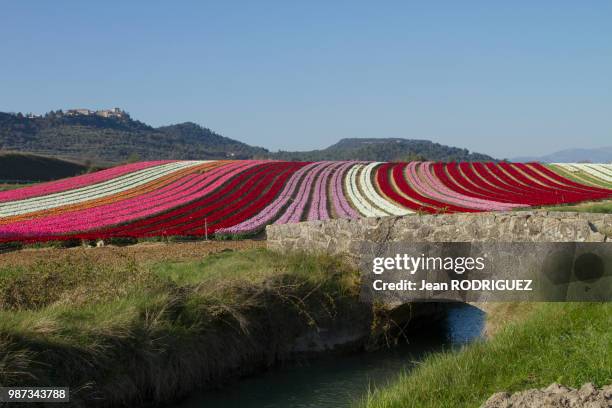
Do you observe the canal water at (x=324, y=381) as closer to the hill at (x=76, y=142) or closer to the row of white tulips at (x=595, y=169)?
the row of white tulips at (x=595, y=169)

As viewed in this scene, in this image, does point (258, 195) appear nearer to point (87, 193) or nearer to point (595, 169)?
point (87, 193)

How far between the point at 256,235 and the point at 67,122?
586ft

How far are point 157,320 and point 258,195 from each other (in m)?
26.9

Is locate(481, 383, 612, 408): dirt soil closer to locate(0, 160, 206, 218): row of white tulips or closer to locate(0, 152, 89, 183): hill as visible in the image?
locate(0, 160, 206, 218): row of white tulips

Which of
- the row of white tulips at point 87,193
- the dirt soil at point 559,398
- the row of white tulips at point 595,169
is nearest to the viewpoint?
the dirt soil at point 559,398

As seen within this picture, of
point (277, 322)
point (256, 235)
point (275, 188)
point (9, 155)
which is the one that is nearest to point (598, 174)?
point (275, 188)

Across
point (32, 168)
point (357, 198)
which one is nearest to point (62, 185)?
point (357, 198)

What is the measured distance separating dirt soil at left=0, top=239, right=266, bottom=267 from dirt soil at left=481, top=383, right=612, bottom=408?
12865 mm

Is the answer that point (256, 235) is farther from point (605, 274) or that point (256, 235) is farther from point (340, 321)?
point (605, 274)

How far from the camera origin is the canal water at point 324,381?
1031 centimetres

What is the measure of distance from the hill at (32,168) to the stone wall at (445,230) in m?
61.4

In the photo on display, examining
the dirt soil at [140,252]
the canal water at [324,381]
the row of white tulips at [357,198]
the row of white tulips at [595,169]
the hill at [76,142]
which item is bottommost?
the canal water at [324,381]

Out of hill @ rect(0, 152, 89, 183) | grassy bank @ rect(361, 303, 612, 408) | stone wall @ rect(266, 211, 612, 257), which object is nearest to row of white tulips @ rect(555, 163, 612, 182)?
stone wall @ rect(266, 211, 612, 257)

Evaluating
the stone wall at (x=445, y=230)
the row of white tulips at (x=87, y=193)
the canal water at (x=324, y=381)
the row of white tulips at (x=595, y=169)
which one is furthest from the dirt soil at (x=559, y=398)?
the row of white tulips at (x=595, y=169)
